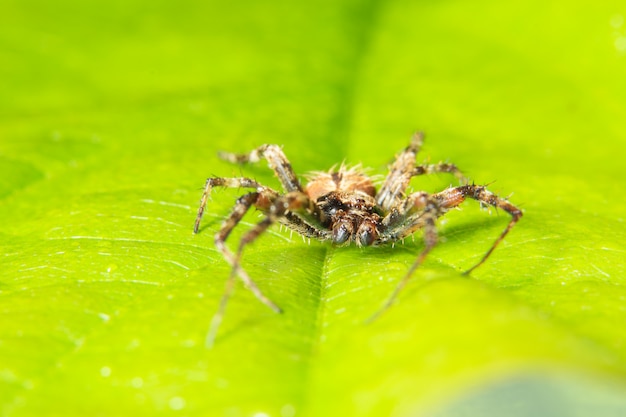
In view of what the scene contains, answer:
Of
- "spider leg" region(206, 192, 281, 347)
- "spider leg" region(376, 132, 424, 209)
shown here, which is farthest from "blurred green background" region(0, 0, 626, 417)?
"spider leg" region(376, 132, 424, 209)

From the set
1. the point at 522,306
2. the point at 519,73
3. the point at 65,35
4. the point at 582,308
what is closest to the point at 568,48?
the point at 519,73

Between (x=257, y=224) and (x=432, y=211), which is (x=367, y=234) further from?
(x=257, y=224)

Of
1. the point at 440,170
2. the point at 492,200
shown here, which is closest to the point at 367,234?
the point at 492,200

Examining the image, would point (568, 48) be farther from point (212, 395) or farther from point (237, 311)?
point (212, 395)

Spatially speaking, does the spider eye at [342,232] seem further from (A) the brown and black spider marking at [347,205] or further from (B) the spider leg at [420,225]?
(B) the spider leg at [420,225]

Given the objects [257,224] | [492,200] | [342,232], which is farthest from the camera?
[342,232]

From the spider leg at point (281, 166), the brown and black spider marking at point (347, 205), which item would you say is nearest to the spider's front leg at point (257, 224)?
the brown and black spider marking at point (347, 205)
